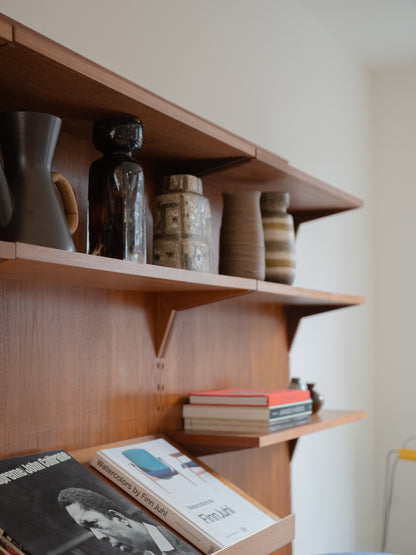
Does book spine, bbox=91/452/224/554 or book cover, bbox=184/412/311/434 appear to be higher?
book cover, bbox=184/412/311/434

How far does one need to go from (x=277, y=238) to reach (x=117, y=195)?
618mm

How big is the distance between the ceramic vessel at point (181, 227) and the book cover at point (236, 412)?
1.20 ft

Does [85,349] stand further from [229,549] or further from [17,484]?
[229,549]

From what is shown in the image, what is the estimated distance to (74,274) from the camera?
1.08 m

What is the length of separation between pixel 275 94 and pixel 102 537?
1.73 meters

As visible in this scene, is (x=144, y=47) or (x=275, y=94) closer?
(x=144, y=47)

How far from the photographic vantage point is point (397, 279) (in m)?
3.14

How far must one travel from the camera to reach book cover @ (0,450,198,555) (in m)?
0.96

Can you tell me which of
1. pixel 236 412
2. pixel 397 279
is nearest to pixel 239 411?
pixel 236 412

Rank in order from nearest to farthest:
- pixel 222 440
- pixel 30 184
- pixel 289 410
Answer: pixel 30 184 < pixel 222 440 < pixel 289 410

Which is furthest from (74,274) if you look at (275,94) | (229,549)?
(275,94)

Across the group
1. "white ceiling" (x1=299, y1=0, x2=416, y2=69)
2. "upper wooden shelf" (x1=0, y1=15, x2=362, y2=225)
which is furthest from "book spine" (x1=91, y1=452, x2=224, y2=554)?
"white ceiling" (x1=299, y1=0, x2=416, y2=69)

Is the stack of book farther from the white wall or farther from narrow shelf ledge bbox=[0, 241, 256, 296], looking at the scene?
the white wall

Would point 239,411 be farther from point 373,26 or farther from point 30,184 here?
point 373,26
